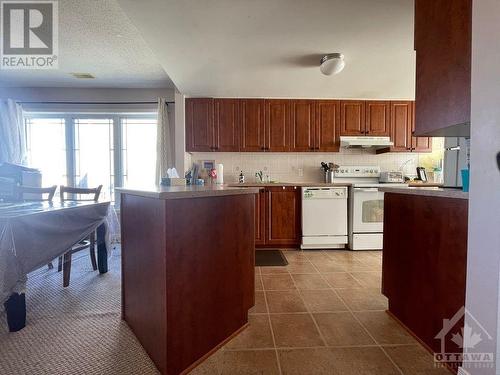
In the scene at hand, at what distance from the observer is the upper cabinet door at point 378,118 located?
3.83m

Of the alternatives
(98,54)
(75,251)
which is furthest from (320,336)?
(98,54)

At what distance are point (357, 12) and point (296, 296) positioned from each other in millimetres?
2355

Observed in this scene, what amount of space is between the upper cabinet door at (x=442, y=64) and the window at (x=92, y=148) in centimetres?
386

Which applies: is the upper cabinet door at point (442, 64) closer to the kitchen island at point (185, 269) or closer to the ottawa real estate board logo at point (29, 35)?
the kitchen island at point (185, 269)

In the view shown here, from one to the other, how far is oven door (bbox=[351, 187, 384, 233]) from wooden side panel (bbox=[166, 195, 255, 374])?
90.1 inches

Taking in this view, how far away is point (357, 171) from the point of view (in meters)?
4.00

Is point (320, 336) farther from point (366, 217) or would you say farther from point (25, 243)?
point (366, 217)

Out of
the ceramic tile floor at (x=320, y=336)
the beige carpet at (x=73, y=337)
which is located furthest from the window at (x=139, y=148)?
the ceramic tile floor at (x=320, y=336)

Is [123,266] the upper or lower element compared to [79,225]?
lower

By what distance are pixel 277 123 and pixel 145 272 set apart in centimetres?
306

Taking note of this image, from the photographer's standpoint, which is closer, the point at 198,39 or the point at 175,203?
the point at 175,203

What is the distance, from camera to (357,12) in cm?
182

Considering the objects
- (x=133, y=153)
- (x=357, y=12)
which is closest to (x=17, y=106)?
(x=133, y=153)

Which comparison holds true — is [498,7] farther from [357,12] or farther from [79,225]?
[79,225]
